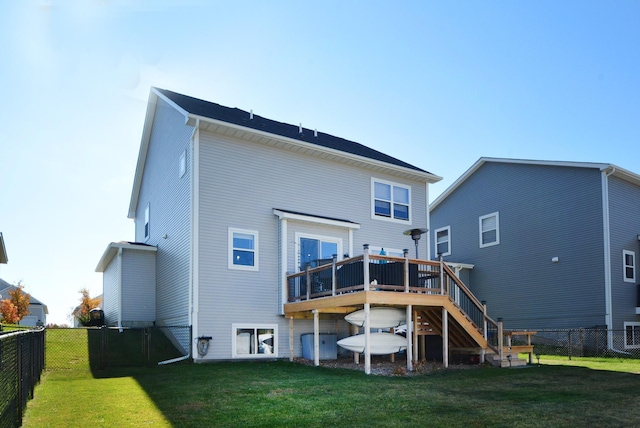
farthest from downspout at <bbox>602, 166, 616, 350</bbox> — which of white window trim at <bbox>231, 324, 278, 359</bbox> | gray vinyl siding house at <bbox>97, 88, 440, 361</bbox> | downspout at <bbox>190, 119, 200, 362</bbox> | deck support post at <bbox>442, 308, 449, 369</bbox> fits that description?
downspout at <bbox>190, 119, 200, 362</bbox>

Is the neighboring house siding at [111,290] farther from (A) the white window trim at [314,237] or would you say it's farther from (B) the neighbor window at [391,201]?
(B) the neighbor window at [391,201]

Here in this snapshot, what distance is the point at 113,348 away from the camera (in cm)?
1458

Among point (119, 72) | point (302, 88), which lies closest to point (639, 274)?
point (302, 88)

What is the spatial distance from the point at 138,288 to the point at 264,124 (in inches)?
274

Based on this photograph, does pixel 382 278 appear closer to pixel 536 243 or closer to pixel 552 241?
pixel 552 241

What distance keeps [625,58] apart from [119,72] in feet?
51.9

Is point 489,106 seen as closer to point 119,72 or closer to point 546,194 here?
point 546,194

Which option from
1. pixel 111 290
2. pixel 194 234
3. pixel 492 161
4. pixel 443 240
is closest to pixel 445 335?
pixel 194 234

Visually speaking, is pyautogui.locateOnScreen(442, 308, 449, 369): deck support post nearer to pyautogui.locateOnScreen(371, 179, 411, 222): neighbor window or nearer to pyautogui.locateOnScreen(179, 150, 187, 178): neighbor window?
pyautogui.locateOnScreen(371, 179, 411, 222): neighbor window

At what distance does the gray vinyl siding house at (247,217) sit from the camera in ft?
48.3

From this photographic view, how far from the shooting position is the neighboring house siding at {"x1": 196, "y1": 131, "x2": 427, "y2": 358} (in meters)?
14.7

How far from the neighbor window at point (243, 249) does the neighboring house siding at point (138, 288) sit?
14.6 ft

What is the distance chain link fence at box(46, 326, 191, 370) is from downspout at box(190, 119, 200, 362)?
365 mm

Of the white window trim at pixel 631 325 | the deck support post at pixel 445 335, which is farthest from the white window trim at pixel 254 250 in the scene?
the white window trim at pixel 631 325
